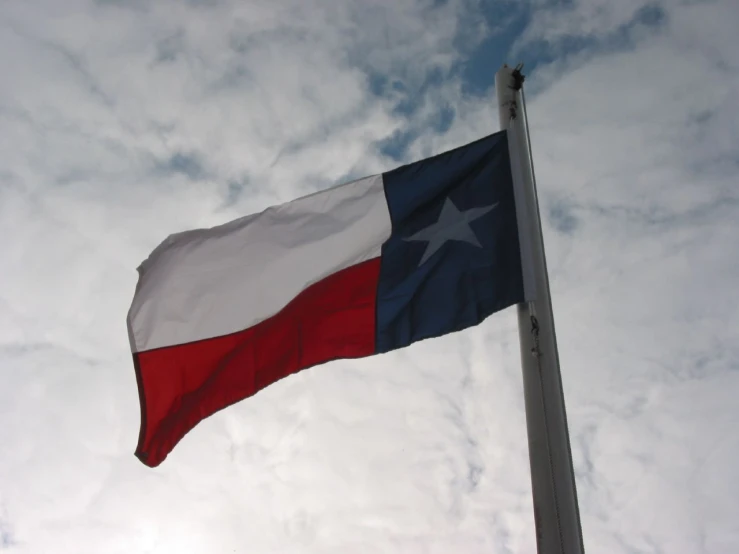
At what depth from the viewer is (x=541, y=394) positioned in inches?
227

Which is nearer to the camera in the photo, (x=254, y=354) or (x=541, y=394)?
(x=541, y=394)

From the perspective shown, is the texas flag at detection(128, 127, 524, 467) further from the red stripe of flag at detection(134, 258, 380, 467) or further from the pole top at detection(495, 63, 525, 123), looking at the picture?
the pole top at detection(495, 63, 525, 123)

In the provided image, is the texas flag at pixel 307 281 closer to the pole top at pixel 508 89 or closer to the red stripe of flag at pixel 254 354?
the red stripe of flag at pixel 254 354

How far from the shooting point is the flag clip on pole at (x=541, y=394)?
5207 mm

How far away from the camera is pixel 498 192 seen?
25.2ft

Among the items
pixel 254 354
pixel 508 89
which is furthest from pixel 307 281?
pixel 508 89

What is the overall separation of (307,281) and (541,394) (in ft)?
10.2

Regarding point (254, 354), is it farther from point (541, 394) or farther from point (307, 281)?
point (541, 394)

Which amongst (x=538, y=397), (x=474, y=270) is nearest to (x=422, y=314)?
(x=474, y=270)

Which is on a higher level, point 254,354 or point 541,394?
point 254,354

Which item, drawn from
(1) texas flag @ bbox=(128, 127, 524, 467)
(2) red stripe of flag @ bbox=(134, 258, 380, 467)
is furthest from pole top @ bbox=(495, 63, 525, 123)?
(2) red stripe of flag @ bbox=(134, 258, 380, 467)

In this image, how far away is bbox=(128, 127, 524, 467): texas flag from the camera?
7602 mm

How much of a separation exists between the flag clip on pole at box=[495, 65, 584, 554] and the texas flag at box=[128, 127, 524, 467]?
28cm

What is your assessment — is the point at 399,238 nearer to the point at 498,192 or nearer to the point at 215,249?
the point at 498,192
